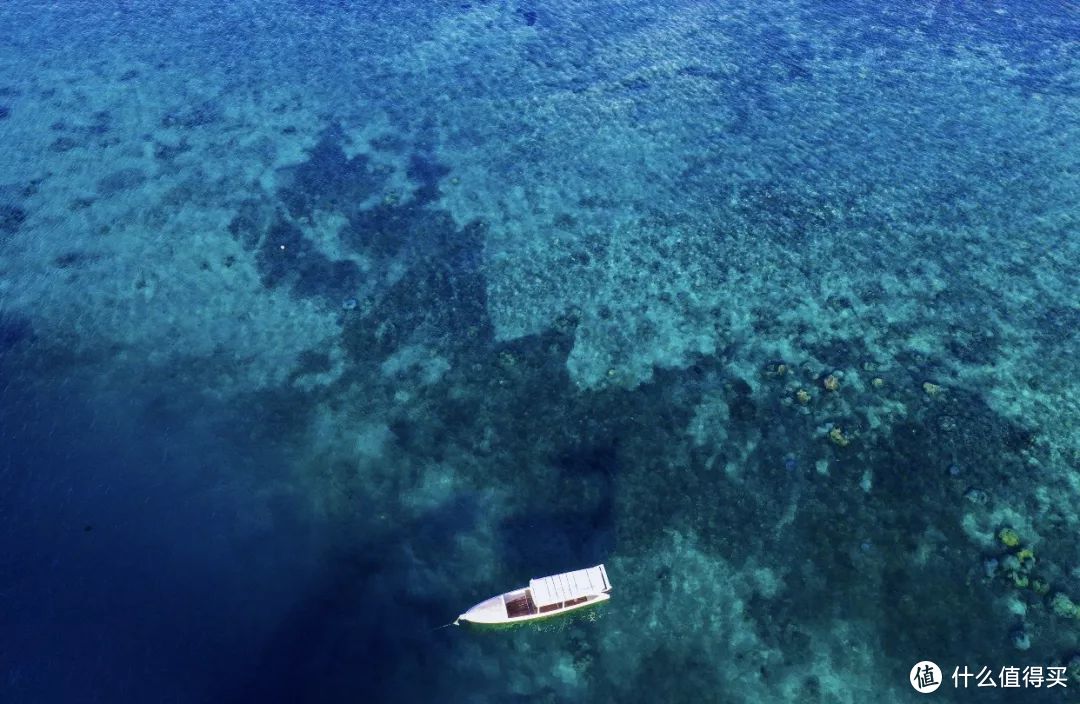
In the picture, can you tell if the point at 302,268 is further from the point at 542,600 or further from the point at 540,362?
the point at 542,600

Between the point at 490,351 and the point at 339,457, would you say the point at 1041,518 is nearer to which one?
the point at 490,351

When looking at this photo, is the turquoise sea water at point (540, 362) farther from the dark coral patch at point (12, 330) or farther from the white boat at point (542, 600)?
the white boat at point (542, 600)

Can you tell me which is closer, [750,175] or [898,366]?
[898,366]

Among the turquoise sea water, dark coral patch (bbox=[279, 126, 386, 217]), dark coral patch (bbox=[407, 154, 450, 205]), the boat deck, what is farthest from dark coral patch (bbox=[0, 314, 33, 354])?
the boat deck

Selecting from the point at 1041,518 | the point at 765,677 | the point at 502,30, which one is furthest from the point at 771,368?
the point at 502,30

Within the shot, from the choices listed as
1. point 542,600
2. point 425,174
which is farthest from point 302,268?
point 542,600

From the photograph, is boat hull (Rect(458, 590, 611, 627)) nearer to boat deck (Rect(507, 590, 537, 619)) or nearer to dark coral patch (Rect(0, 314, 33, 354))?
boat deck (Rect(507, 590, 537, 619))

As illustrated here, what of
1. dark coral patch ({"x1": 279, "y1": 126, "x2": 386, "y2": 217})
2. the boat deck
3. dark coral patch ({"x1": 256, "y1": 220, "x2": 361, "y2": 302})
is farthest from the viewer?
dark coral patch ({"x1": 279, "y1": 126, "x2": 386, "y2": 217})
